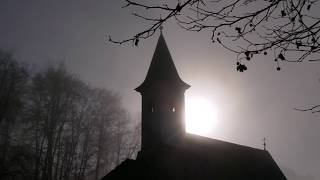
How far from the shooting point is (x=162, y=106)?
29.0 metres

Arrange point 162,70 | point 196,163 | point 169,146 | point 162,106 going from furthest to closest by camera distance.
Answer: point 162,70 < point 196,163 < point 162,106 < point 169,146

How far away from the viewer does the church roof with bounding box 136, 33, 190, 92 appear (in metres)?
31.2

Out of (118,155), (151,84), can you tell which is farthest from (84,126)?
(151,84)

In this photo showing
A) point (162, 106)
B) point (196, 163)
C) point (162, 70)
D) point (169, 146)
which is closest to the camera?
point (169, 146)

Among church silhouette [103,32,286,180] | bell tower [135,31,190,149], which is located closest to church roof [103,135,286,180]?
church silhouette [103,32,286,180]

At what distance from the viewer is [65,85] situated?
3666cm

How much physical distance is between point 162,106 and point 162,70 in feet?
14.2

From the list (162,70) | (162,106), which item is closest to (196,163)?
(162,106)

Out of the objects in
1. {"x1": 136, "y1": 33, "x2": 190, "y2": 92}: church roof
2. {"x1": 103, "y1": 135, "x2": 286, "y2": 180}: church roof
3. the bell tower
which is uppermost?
{"x1": 136, "y1": 33, "x2": 190, "y2": 92}: church roof

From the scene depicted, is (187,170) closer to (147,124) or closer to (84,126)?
(147,124)

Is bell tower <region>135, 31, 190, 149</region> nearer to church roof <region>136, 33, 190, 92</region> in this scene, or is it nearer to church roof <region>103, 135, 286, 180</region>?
church roof <region>136, 33, 190, 92</region>

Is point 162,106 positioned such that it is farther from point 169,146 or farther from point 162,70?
point 162,70

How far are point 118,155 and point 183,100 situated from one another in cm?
1314

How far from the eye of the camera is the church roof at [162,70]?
31250 millimetres
